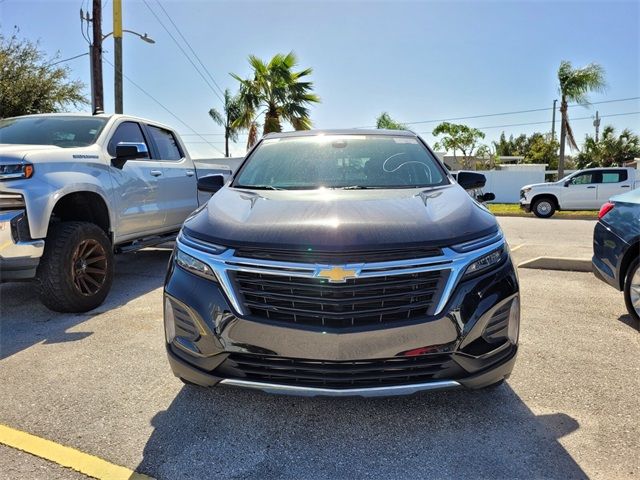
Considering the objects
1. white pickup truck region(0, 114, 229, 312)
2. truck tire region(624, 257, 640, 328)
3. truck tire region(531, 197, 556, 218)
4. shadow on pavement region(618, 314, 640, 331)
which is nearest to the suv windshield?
white pickup truck region(0, 114, 229, 312)

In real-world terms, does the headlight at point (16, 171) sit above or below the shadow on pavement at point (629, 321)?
above

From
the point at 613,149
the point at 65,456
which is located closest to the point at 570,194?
the point at 65,456

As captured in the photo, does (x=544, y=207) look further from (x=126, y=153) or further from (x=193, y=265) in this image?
(x=193, y=265)

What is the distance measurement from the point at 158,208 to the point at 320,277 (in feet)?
13.6

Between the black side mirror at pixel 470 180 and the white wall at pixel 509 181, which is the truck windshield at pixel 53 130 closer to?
the black side mirror at pixel 470 180

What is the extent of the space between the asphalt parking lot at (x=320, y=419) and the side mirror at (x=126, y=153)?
1904 mm

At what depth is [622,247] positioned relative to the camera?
3.88 meters

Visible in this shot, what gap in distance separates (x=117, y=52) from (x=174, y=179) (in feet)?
26.5

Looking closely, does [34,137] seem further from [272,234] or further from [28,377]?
[272,234]

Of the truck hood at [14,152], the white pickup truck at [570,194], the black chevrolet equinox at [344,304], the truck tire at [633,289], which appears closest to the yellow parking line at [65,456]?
the black chevrolet equinox at [344,304]

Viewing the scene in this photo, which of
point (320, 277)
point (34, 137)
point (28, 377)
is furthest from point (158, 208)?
point (320, 277)

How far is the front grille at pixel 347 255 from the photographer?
6.74 ft

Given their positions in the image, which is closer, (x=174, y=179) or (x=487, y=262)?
→ (x=487, y=262)

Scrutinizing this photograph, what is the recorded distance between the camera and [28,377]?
3.00 meters
